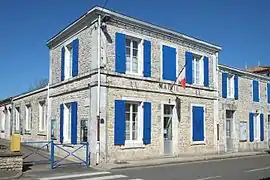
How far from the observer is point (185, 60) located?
63.3 ft

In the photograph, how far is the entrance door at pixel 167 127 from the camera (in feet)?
58.9

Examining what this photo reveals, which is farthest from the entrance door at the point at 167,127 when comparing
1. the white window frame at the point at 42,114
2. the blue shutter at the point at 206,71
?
the white window frame at the point at 42,114

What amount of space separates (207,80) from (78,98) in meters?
8.55

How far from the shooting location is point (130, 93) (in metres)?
16.1

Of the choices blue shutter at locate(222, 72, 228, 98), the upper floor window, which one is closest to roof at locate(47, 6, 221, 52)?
the upper floor window

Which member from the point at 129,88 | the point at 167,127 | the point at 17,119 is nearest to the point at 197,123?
the point at 167,127

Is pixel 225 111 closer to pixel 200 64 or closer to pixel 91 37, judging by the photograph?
pixel 200 64

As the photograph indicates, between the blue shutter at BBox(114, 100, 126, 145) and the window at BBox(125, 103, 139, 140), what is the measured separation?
549 millimetres

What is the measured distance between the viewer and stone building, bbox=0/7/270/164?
1521 cm

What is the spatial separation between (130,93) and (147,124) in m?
1.81

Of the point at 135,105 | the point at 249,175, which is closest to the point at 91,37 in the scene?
the point at 135,105

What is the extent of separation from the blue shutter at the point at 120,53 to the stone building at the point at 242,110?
8681 millimetres

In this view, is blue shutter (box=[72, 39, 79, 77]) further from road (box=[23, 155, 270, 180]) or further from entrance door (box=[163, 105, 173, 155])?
road (box=[23, 155, 270, 180])

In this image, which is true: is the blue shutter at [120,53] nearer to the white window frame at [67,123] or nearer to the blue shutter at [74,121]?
the blue shutter at [74,121]
